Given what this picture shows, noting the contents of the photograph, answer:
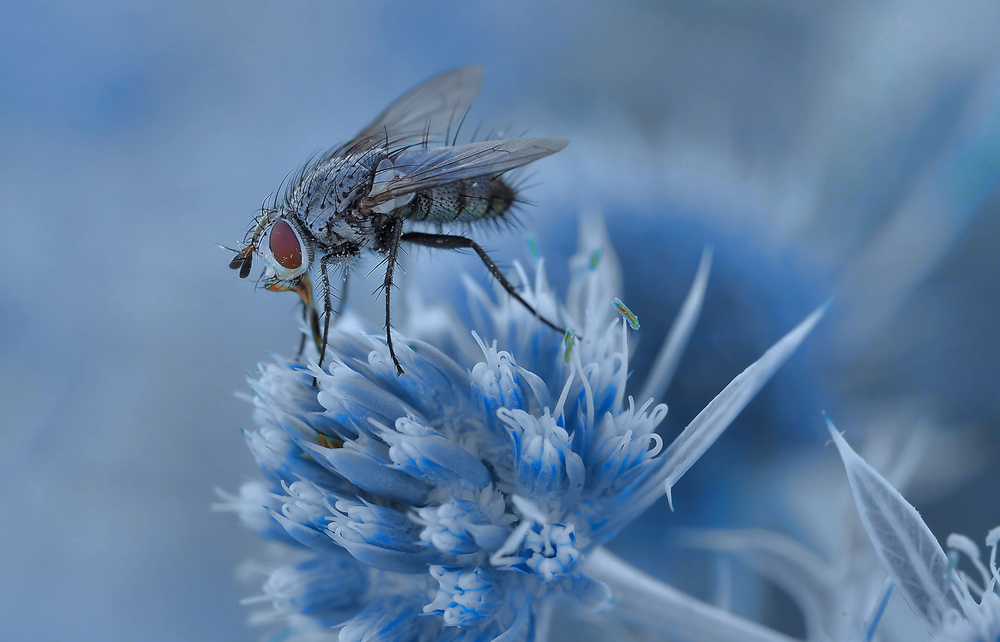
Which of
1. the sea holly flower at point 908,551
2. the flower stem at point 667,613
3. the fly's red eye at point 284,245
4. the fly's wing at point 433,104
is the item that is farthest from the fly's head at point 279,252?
the sea holly flower at point 908,551

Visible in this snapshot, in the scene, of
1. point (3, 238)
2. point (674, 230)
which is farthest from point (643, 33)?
point (3, 238)

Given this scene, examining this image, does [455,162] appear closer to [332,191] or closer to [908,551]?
[332,191]

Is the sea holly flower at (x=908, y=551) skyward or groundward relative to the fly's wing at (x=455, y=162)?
groundward

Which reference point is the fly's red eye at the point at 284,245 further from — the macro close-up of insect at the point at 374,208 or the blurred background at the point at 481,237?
the blurred background at the point at 481,237

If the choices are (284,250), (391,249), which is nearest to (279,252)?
(284,250)

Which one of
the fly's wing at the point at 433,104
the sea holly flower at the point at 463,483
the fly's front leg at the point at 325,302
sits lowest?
the sea holly flower at the point at 463,483

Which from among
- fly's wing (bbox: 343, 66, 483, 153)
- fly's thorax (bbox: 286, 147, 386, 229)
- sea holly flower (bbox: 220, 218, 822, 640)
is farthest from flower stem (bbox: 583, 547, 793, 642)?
fly's wing (bbox: 343, 66, 483, 153)

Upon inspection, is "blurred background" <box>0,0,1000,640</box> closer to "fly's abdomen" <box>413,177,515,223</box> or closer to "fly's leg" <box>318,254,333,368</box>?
"fly's abdomen" <box>413,177,515,223</box>
